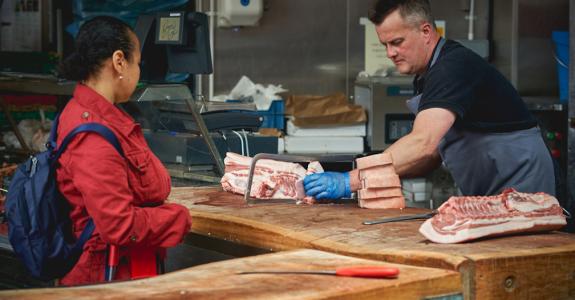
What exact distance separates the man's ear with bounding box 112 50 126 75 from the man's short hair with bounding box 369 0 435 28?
1.38 metres

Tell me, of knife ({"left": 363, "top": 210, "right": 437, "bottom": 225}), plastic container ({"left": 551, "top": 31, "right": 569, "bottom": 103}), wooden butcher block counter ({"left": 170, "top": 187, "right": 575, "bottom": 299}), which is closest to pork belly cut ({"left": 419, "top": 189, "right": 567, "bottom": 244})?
wooden butcher block counter ({"left": 170, "top": 187, "right": 575, "bottom": 299})

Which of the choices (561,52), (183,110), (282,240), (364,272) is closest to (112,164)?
(282,240)

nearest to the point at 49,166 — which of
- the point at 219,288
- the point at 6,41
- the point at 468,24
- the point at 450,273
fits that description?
the point at 219,288

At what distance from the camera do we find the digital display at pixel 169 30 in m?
5.15

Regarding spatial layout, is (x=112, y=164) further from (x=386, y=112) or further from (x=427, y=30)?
(x=386, y=112)

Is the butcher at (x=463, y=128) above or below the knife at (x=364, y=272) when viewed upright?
above

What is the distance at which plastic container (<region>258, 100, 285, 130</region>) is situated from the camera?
723 centimetres

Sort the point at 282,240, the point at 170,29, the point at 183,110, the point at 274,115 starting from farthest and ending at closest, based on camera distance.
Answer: the point at 274,115, the point at 183,110, the point at 170,29, the point at 282,240

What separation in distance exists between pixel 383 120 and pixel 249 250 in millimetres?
3837

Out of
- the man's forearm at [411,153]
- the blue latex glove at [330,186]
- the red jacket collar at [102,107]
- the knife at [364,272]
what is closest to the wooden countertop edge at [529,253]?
the knife at [364,272]

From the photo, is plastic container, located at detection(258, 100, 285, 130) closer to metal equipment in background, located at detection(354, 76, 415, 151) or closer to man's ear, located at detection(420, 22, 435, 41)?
metal equipment in background, located at detection(354, 76, 415, 151)

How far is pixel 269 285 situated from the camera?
2461 millimetres

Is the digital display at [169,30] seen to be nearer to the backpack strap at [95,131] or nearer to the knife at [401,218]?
the knife at [401,218]

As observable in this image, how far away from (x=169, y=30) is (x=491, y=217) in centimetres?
258
